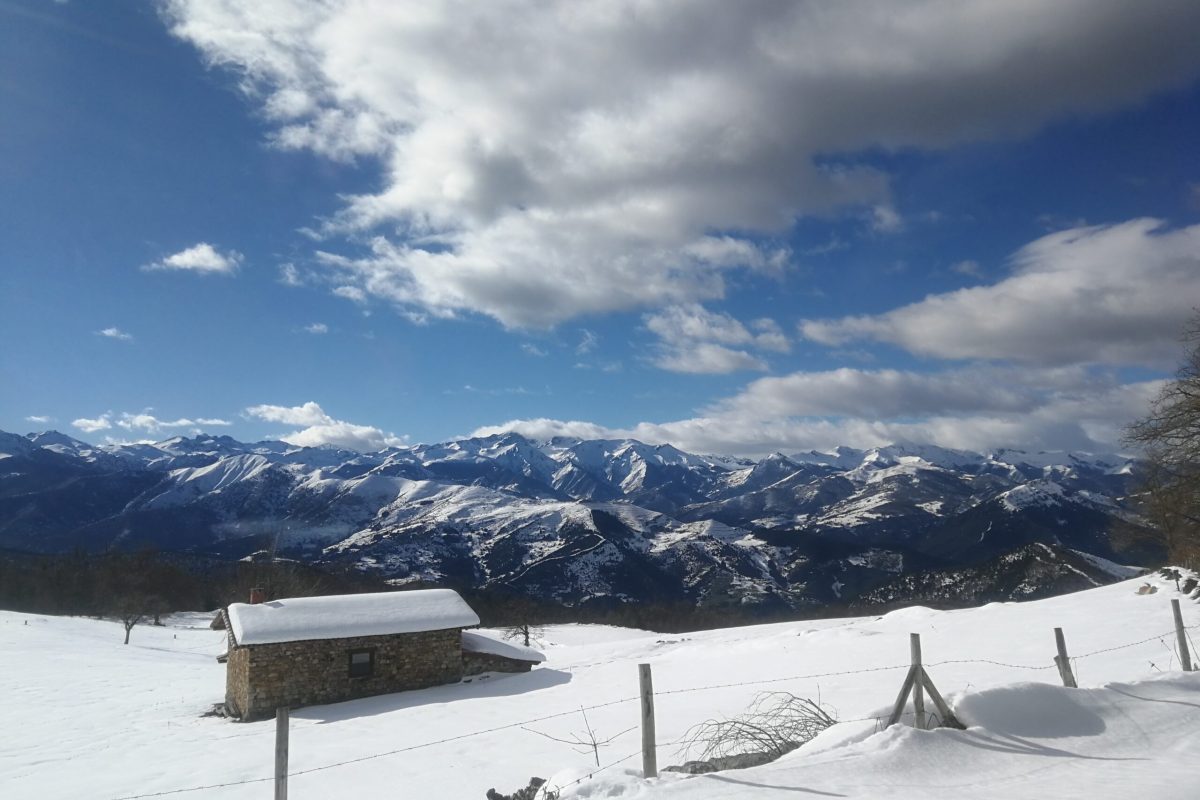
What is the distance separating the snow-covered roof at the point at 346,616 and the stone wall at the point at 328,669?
336 millimetres

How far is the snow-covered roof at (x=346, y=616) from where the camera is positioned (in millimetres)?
22672

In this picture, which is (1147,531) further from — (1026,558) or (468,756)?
(1026,558)

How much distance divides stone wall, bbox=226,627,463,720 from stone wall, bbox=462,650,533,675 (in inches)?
13.4

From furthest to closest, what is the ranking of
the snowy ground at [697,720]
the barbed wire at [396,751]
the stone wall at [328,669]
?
the stone wall at [328,669]
the barbed wire at [396,751]
the snowy ground at [697,720]

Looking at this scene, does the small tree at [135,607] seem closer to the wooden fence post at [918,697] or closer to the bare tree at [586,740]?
the bare tree at [586,740]

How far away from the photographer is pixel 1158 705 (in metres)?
10.0

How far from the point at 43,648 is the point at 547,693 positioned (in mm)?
31965

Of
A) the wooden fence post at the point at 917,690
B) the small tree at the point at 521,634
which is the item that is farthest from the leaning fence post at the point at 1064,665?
the small tree at the point at 521,634

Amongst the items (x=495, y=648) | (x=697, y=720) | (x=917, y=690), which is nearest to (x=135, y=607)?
(x=495, y=648)

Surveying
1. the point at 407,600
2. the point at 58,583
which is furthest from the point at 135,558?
the point at 407,600

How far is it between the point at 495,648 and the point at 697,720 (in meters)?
14.8

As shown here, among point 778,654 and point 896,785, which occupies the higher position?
point 896,785

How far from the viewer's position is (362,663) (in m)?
24.1

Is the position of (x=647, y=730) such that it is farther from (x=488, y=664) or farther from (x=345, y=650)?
(x=488, y=664)
